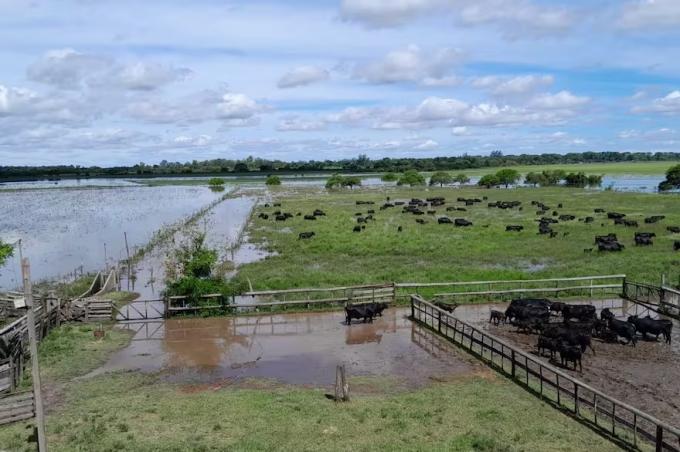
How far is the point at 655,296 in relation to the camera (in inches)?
1045

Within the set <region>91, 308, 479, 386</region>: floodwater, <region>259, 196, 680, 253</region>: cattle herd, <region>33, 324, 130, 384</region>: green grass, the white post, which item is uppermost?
the white post

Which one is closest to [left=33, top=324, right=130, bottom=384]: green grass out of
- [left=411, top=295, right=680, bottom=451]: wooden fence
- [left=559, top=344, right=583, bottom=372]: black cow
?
[left=411, top=295, right=680, bottom=451]: wooden fence

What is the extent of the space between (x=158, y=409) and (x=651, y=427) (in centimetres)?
1241

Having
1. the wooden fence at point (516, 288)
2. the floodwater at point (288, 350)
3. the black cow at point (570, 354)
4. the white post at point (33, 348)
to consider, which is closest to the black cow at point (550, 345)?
the black cow at point (570, 354)

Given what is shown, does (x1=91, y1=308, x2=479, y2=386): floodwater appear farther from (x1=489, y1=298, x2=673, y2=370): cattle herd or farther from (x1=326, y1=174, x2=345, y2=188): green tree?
(x1=326, y1=174, x2=345, y2=188): green tree

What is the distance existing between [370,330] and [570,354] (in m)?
7.98

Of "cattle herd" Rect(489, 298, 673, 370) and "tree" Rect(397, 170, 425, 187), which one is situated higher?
"tree" Rect(397, 170, 425, 187)

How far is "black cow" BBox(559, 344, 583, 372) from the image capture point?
17812 millimetres

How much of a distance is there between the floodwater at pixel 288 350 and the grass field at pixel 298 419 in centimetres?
109

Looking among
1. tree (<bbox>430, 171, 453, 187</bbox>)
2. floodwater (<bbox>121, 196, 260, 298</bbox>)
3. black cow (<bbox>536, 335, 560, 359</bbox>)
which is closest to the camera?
black cow (<bbox>536, 335, 560, 359</bbox>)

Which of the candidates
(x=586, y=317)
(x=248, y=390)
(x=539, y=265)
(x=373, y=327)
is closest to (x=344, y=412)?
(x=248, y=390)

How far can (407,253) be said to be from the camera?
129 ft

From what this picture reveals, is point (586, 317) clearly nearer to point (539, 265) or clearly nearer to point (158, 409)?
point (539, 265)

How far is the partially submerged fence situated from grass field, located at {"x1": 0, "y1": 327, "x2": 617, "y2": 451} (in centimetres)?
1119
